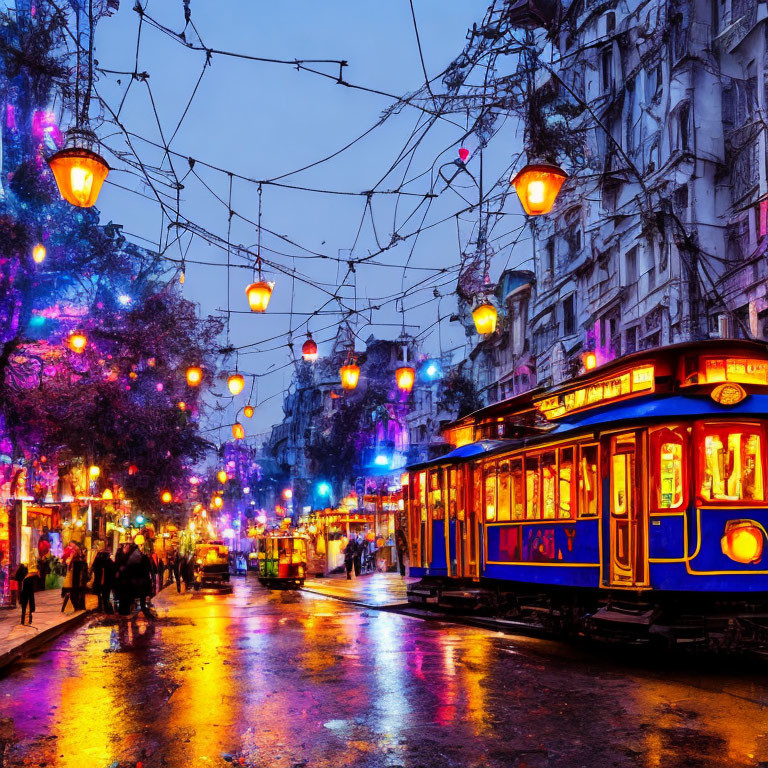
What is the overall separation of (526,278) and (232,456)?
4950 centimetres

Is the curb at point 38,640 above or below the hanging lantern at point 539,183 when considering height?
below

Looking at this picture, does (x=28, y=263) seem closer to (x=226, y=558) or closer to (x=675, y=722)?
(x=675, y=722)

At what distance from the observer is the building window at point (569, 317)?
1496 inches

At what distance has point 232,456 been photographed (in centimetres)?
9056

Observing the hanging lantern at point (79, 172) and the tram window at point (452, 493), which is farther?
the tram window at point (452, 493)

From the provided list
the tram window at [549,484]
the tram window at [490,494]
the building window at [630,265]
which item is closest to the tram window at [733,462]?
the tram window at [549,484]

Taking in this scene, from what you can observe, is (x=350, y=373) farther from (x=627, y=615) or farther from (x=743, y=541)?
(x=743, y=541)

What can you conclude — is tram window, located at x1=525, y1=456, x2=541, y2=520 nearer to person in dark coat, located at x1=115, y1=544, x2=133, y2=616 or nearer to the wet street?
the wet street

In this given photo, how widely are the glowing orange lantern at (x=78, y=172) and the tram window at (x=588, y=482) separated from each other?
8.27 m

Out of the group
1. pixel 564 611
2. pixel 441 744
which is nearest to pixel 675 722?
pixel 441 744

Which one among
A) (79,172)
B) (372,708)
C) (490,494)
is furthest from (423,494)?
(79,172)

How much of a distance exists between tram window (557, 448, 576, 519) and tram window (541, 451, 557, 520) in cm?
18

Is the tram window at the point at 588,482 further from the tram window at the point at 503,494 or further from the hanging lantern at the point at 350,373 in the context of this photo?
the hanging lantern at the point at 350,373

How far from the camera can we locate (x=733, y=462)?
41.0 ft
